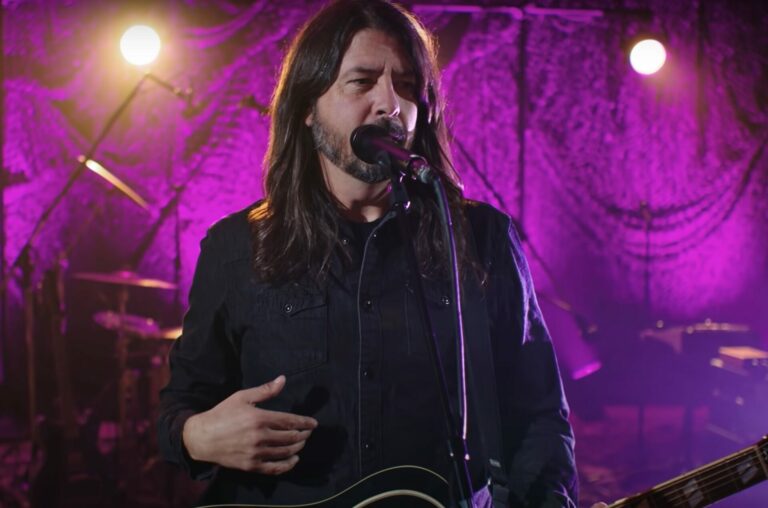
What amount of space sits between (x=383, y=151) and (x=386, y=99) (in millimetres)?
387

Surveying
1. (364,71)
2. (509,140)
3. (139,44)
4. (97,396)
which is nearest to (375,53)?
(364,71)

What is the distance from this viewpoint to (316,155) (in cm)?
219

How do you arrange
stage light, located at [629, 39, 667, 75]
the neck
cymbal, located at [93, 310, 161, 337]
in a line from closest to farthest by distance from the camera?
1. the neck
2. cymbal, located at [93, 310, 161, 337]
3. stage light, located at [629, 39, 667, 75]

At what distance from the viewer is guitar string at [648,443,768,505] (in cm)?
163

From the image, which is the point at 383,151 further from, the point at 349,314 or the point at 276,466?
the point at 276,466

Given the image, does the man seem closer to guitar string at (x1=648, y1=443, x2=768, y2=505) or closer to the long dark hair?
the long dark hair

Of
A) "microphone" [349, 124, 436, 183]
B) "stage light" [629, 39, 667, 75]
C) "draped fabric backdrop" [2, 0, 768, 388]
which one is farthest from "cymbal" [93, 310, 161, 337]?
"stage light" [629, 39, 667, 75]

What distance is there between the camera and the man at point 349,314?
180cm

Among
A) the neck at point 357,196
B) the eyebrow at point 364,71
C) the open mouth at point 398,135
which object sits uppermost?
the eyebrow at point 364,71

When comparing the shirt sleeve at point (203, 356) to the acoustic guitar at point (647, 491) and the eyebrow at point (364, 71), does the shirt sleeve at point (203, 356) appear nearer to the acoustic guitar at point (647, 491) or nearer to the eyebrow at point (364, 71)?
the acoustic guitar at point (647, 491)

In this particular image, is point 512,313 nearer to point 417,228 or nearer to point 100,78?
point 417,228

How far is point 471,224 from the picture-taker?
6.63 feet

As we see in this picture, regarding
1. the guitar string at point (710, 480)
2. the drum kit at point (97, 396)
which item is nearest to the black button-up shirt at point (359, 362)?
the guitar string at point (710, 480)

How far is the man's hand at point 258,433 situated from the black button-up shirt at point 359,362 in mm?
218
